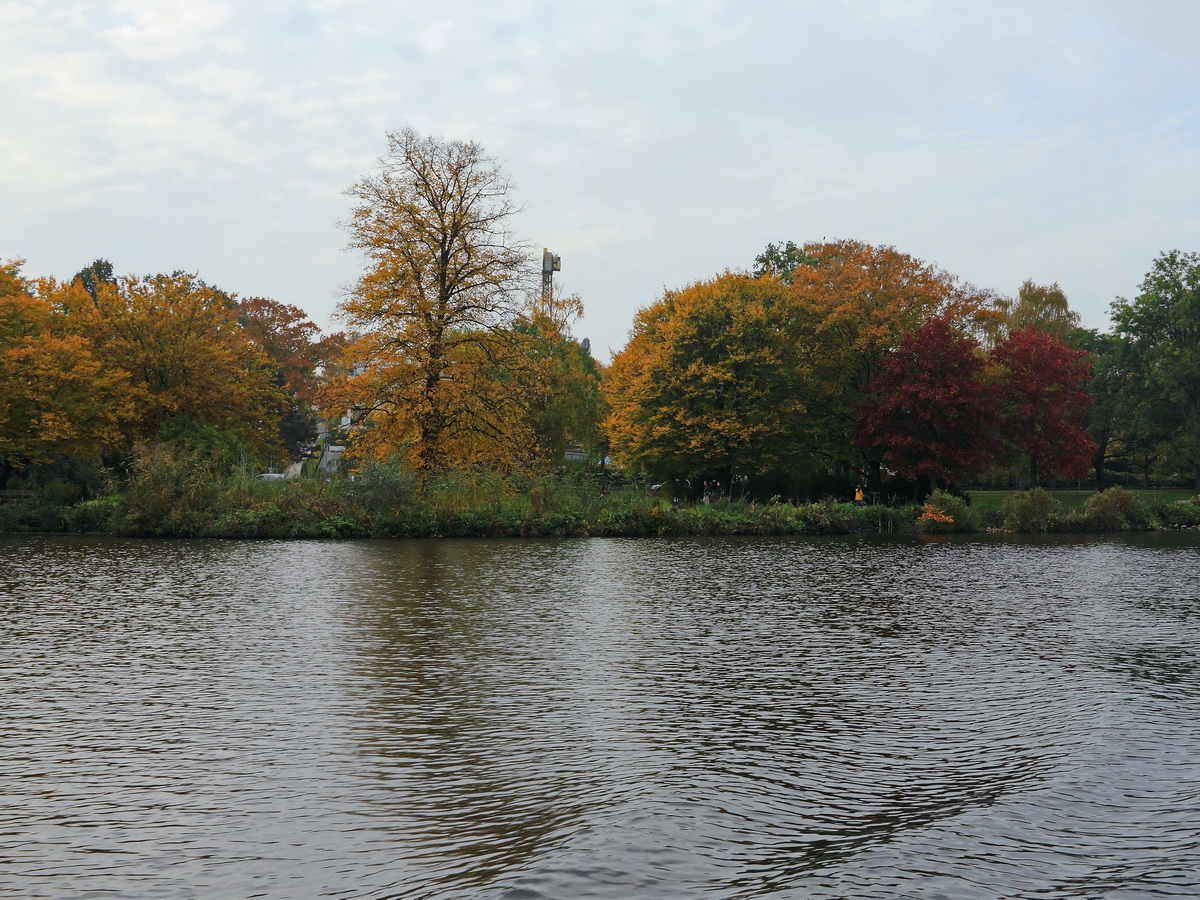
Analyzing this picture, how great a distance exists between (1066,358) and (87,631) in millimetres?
40814

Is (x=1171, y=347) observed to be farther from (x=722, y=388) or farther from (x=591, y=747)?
(x=591, y=747)

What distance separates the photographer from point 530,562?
21.1 metres

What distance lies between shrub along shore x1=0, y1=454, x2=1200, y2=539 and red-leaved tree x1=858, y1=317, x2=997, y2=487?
668 centimetres

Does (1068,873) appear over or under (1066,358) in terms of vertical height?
under

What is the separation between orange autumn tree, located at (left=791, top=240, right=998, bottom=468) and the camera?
4081 centimetres

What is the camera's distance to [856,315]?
4072 centimetres

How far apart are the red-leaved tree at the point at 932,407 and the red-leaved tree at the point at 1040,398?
2455mm

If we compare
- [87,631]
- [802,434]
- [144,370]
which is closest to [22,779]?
[87,631]

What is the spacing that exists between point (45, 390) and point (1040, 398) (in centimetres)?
3860

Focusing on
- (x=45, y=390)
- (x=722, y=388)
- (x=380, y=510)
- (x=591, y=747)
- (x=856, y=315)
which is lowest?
(x=591, y=747)

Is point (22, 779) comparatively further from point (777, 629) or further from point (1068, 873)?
point (777, 629)

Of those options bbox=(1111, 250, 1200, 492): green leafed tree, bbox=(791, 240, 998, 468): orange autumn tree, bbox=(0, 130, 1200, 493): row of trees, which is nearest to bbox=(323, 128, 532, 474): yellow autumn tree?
bbox=(0, 130, 1200, 493): row of trees

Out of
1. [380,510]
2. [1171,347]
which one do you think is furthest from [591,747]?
[1171,347]

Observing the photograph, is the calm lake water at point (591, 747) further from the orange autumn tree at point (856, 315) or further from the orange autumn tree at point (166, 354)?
the orange autumn tree at point (856, 315)
